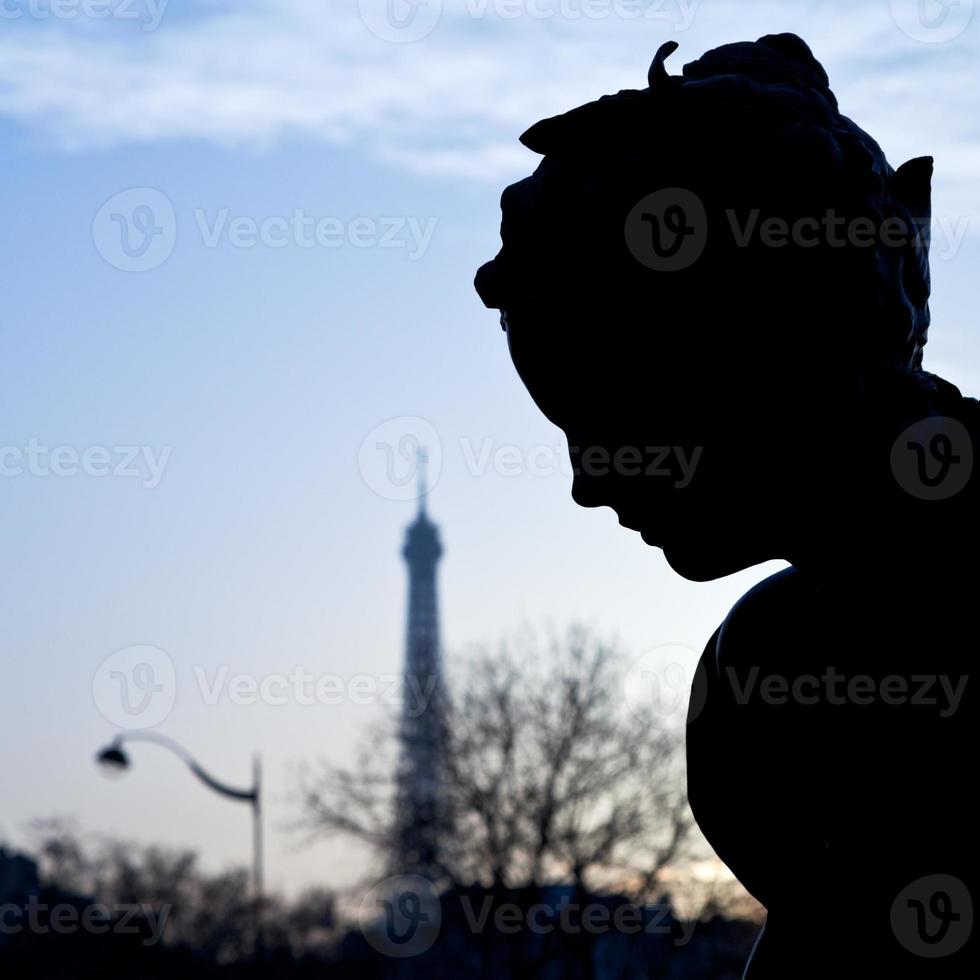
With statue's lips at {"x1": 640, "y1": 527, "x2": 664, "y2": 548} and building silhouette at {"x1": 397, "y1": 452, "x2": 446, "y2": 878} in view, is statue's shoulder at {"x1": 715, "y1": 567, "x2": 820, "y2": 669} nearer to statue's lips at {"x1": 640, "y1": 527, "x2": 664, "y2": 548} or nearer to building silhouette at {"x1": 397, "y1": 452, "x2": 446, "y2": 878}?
statue's lips at {"x1": 640, "y1": 527, "x2": 664, "y2": 548}

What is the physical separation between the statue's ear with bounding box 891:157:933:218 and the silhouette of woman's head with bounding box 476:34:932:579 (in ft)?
0.05

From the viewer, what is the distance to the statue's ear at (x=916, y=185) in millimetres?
2043

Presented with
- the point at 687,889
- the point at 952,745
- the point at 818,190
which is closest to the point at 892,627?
the point at 952,745

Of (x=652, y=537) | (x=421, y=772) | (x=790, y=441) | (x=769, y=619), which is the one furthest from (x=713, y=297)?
(x=421, y=772)

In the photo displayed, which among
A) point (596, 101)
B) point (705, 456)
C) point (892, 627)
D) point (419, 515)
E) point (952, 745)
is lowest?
point (952, 745)

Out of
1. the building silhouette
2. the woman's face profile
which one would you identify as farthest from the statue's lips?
the building silhouette

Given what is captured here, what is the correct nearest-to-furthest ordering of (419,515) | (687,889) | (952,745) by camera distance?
(952,745) < (687,889) < (419,515)

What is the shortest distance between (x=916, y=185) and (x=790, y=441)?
0.39m

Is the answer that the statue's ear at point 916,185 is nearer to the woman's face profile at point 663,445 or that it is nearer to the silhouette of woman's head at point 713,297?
the silhouette of woman's head at point 713,297

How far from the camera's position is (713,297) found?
191 centimetres

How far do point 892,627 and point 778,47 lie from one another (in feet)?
2.49

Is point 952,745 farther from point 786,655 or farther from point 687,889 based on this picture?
point 687,889

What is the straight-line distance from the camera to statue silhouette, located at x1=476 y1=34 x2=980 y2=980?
1.80 m

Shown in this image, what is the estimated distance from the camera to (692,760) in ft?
6.93
